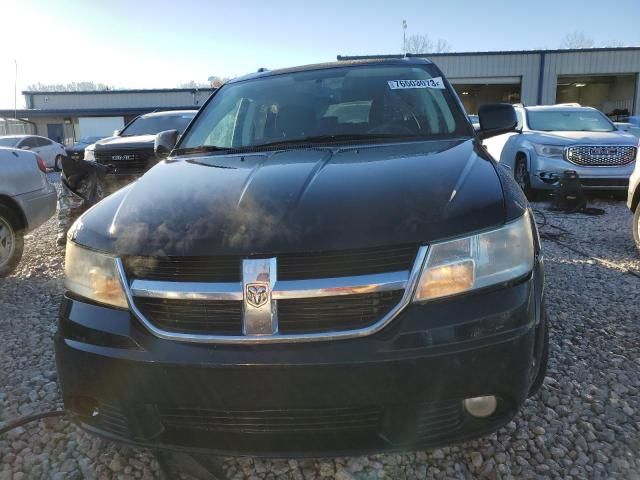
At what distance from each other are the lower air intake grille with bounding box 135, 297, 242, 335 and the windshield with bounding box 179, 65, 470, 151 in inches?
50.8

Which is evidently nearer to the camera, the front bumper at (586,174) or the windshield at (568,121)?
the front bumper at (586,174)

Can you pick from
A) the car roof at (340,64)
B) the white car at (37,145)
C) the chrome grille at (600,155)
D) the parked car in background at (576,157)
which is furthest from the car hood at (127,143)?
the white car at (37,145)

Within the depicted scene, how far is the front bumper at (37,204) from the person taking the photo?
202 inches

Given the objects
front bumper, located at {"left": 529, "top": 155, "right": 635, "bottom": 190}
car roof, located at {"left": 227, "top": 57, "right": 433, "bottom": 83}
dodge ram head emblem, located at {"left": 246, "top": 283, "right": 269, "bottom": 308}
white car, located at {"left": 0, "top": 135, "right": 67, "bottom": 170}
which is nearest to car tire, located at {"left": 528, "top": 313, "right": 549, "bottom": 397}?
dodge ram head emblem, located at {"left": 246, "top": 283, "right": 269, "bottom": 308}

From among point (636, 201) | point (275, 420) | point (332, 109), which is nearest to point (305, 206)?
point (275, 420)

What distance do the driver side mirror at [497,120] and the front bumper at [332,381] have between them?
1658 mm

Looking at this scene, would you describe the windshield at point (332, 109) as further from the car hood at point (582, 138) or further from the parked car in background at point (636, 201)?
the car hood at point (582, 138)

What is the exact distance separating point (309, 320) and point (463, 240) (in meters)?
0.56

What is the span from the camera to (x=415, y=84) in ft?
10.0

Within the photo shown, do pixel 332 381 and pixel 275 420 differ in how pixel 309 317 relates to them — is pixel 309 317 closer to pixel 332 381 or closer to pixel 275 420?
pixel 332 381

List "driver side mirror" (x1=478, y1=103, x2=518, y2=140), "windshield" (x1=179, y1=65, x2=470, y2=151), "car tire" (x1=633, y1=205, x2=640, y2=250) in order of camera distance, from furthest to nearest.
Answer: "car tire" (x1=633, y1=205, x2=640, y2=250) → "driver side mirror" (x1=478, y1=103, x2=518, y2=140) → "windshield" (x1=179, y1=65, x2=470, y2=151)

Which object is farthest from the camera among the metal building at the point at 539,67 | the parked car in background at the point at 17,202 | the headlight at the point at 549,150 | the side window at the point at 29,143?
the metal building at the point at 539,67

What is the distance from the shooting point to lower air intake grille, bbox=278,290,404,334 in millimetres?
1604

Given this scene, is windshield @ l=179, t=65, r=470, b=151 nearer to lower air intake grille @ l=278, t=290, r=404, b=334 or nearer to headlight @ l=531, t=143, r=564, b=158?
lower air intake grille @ l=278, t=290, r=404, b=334
